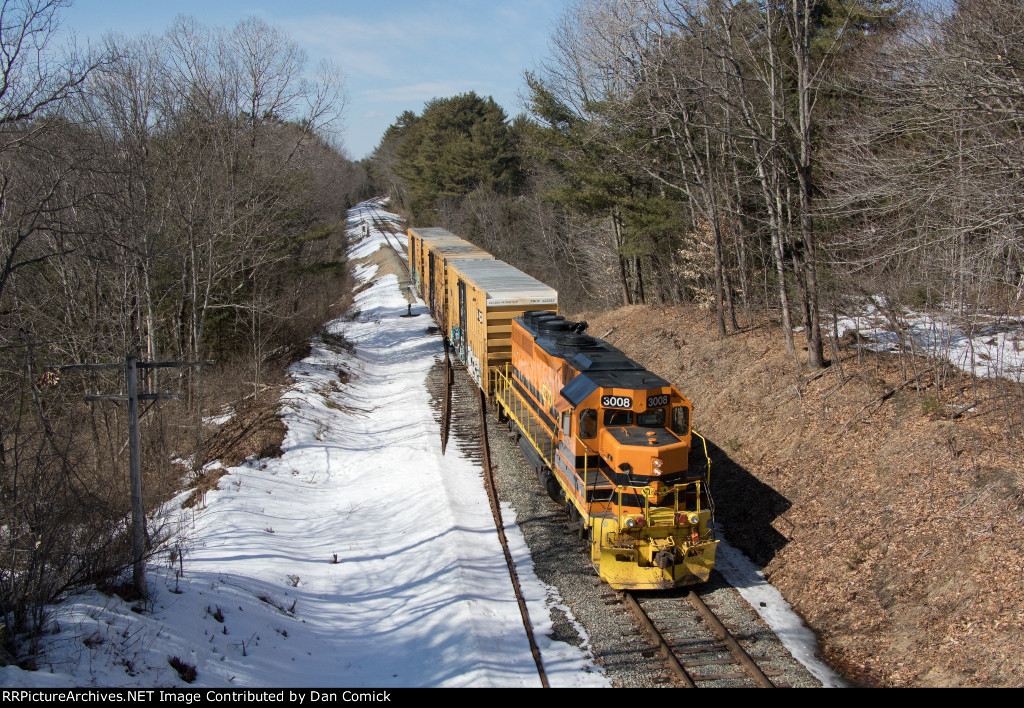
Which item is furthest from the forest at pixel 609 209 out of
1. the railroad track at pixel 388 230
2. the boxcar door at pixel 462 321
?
the railroad track at pixel 388 230

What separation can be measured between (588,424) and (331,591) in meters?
4.88

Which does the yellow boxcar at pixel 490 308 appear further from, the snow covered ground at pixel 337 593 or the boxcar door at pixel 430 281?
the boxcar door at pixel 430 281

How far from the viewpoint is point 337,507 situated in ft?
45.6

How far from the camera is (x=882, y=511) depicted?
10.6m

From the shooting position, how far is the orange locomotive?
9805mm

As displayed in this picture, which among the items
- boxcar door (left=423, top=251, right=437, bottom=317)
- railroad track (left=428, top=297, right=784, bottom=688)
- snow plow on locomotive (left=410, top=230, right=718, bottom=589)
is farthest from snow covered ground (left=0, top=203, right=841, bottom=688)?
boxcar door (left=423, top=251, right=437, bottom=317)

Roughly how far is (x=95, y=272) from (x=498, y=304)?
914cm

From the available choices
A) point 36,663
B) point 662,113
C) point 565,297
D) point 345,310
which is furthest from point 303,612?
point 345,310

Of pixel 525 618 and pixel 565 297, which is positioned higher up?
pixel 565 297

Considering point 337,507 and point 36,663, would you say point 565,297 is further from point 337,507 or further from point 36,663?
point 36,663

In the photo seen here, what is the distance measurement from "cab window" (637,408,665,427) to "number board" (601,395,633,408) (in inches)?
16.8

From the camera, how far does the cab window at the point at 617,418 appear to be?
10.6 metres

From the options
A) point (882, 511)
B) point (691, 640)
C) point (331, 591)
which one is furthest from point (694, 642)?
point (331, 591)

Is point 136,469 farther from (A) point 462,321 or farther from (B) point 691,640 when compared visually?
(A) point 462,321
